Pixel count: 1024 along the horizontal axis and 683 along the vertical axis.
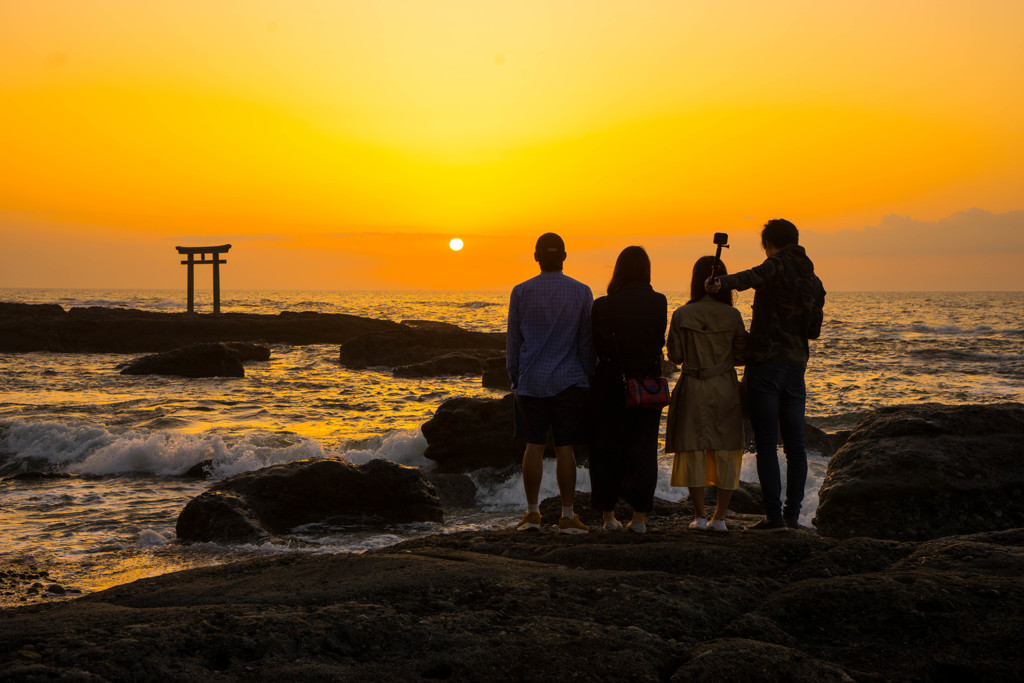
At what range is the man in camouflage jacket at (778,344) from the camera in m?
5.14

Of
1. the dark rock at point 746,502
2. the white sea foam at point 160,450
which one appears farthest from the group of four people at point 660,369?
the white sea foam at point 160,450

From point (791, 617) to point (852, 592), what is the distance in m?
0.31

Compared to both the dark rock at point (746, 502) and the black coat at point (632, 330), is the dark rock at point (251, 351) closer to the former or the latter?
the dark rock at point (746, 502)

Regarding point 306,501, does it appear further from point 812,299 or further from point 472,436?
point 812,299

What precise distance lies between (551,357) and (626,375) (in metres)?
0.51

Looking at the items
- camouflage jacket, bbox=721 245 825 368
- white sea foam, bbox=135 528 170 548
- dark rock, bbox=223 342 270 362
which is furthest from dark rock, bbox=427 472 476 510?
dark rock, bbox=223 342 270 362

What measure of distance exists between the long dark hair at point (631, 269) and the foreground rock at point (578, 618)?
166 cm

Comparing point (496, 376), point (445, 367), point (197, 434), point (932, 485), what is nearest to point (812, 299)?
point (932, 485)

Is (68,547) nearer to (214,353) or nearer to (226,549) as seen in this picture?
(226,549)

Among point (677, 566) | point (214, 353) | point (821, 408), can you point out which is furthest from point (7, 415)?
point (821, 408)

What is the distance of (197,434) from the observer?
501 inches

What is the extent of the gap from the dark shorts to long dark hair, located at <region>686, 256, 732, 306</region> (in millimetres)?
984

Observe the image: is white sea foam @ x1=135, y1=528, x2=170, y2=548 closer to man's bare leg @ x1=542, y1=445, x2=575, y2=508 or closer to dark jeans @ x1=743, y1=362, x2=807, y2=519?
man's bare leg @ x1=542, y1=445, x2=575, y2=508

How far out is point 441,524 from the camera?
7980 millimetres
